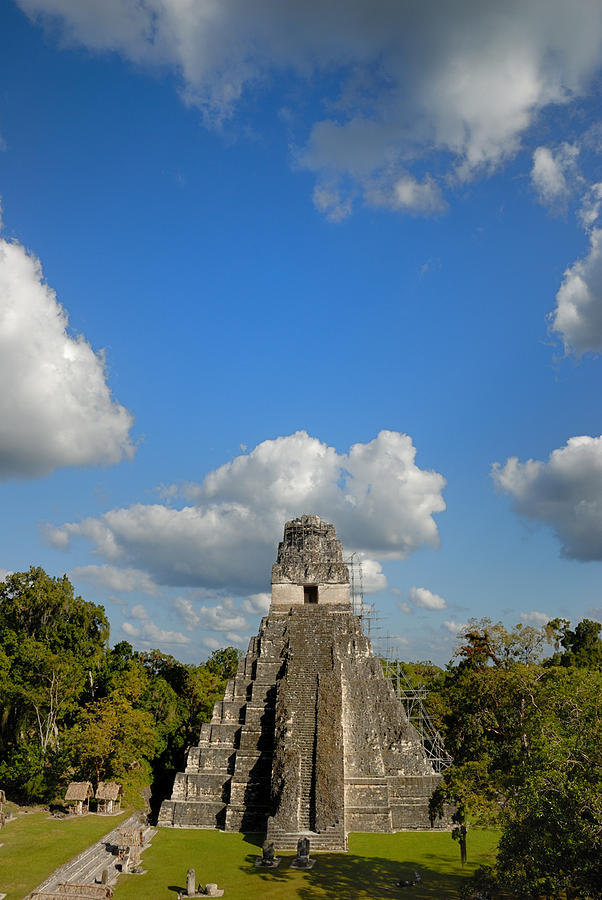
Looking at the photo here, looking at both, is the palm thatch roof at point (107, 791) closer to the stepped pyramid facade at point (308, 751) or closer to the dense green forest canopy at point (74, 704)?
the dense green forest canopy at point (74, 704)

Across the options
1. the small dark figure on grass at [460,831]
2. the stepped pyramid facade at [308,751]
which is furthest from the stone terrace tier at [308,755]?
the small dark figure on grass at [460,831]

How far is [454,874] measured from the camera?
1555cm

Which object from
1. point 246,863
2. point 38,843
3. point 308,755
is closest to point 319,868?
point 246,863

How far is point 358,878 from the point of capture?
1531cm

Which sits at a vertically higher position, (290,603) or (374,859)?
(290,603)

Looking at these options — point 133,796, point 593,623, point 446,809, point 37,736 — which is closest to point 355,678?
point 446,809

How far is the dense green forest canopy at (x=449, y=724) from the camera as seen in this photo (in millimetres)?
9289

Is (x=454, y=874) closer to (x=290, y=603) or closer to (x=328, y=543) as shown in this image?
(x=290, y=603)

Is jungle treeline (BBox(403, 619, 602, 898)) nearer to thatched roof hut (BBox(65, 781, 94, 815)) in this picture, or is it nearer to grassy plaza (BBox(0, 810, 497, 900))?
grassy plaza (BBox(0, 810, 497, 900))

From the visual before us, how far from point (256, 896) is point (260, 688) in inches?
432

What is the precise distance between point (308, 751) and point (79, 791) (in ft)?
29.3

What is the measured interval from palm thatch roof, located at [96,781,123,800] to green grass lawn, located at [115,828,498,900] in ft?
11.3

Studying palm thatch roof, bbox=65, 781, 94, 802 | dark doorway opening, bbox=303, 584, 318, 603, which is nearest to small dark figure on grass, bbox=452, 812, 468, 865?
palm thatch roof, bbox=65, 781, 94, 802

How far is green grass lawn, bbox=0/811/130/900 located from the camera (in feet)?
49.3
